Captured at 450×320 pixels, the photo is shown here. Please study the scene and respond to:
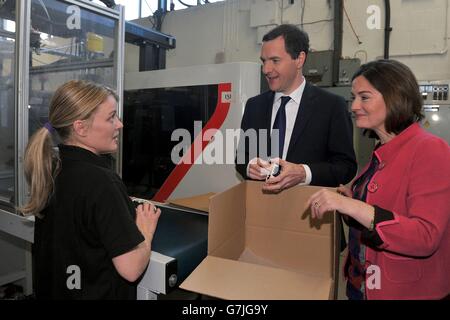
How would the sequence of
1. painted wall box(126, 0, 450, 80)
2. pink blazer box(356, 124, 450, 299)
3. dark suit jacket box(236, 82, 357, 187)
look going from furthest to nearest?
painted wall box(126, 0, 450, 80)
dark suit jacket box(236, 82, 357, 187)
pink blazer box(356, 124, 450, 299)

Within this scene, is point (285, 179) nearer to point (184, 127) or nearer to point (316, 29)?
point (184, 127)

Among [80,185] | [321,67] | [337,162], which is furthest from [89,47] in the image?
[321,67]

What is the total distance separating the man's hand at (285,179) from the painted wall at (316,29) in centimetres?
202

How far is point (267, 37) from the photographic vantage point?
142cm

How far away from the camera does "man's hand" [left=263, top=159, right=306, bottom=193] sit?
103cm

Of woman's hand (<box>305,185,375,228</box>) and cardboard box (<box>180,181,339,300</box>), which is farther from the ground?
woman's hand (<box>305,185,375,228</box>)

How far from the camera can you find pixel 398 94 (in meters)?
0.87

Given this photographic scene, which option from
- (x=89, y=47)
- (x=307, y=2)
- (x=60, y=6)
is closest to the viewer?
(x=60, y=6)

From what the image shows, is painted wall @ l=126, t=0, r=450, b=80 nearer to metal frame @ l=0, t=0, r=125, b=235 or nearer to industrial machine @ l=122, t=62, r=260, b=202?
industrial machine @ l=122, t=62, r=260, b=202

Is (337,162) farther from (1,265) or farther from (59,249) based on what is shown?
(1,265)

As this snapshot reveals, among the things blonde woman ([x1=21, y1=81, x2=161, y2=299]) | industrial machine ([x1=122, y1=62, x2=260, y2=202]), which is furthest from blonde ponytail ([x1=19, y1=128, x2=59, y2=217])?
industrial machine ([x1=122, y1=62, x2=260, y2=202])

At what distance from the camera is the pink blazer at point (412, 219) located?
74 cm

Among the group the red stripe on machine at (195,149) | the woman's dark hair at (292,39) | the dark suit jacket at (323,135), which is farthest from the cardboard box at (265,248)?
the red stripe on machine at (195,149)

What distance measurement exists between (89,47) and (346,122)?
55.5 inches
